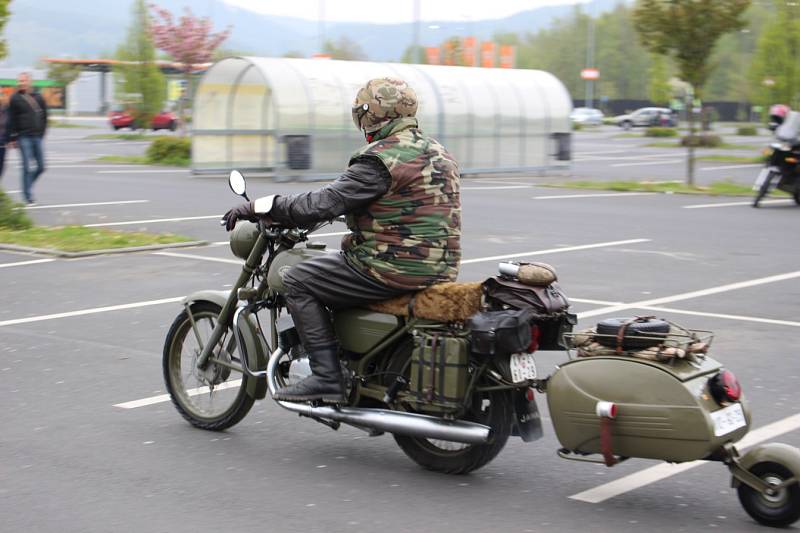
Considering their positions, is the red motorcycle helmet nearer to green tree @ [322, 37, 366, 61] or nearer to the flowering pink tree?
the flowering pink tree

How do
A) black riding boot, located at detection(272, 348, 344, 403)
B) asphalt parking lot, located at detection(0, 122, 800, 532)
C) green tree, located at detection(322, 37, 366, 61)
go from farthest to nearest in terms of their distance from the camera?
green tree, located at detection(322, 37, 366, 61) < black riding boot, located at detection(272, 348, 344, 403) < asphalt parking lot, located at detection(0, 122, 800, 532)

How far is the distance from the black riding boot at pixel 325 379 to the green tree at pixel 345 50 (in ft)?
267

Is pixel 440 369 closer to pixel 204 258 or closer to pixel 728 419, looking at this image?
pixel 728 419

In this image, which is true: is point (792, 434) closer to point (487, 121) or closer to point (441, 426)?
point (441, 426)

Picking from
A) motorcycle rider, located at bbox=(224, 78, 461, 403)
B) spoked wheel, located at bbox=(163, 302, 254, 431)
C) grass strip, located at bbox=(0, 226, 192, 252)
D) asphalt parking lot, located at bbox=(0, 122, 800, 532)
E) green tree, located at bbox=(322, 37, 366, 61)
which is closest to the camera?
asphalt parking lot, located at bbox=(0, 122, 800, 532)

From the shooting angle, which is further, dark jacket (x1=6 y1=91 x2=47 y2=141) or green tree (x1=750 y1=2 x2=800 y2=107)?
green tree (x1=750 y1=2 x2=800 y2=107)

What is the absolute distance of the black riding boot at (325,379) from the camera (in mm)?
5480

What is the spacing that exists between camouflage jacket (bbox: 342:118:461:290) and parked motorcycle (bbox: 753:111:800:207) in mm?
16092

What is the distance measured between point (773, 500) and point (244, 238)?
2750 mm

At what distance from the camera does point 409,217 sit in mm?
5352

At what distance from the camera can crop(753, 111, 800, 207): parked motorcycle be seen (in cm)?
2020

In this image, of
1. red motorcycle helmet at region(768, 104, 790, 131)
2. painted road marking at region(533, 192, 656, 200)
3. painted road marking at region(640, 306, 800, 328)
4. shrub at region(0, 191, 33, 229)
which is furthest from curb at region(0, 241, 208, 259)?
red motorcycle helmet at region(768, 104, 790, 131)

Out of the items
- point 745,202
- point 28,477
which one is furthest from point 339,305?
point 745,202

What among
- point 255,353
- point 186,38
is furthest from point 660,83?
point 255,353
